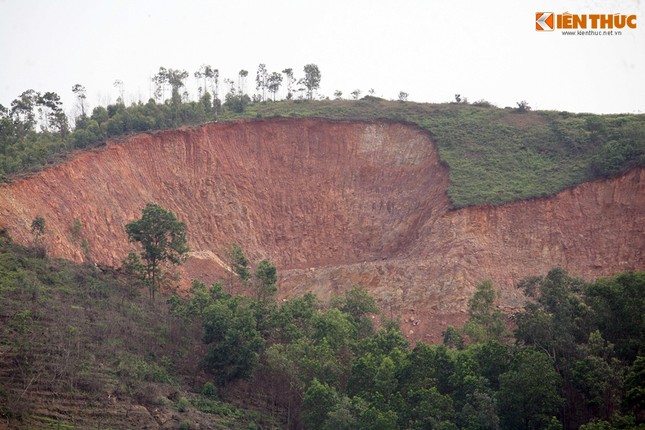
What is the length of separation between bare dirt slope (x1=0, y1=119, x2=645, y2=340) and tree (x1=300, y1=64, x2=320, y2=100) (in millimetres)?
12382

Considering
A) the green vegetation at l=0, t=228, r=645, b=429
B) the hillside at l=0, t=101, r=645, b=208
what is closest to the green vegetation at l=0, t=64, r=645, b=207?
the hillside at l=0, t=101, r=645, b=208

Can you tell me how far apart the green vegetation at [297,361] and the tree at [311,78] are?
32.7 metres

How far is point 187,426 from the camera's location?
32906 mm

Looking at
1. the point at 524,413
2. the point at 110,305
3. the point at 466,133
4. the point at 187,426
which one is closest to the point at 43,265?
the point at 110,305

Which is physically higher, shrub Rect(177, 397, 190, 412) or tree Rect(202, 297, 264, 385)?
tree Rect(202, 297, 264, 385)

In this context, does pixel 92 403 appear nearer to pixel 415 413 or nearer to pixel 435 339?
pixel 415 413

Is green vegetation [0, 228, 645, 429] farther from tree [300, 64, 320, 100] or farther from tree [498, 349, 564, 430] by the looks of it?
tree [300, 64, 320, 100]

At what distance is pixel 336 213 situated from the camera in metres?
56.5

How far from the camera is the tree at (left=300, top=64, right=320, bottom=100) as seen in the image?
2849 inches

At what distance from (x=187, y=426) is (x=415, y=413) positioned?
8623 millimetres

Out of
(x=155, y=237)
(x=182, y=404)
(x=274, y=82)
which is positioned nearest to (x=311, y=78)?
(x=274, y=82)

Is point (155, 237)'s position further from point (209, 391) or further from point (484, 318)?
point (484, 318)

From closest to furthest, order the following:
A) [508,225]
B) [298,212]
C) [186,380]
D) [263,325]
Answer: [186,380], [263,325], [508,225], [298,212]

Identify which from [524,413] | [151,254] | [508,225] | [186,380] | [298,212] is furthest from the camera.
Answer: [298,212]
